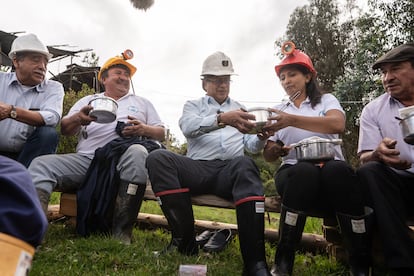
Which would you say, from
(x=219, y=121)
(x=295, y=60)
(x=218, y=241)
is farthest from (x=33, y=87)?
(x=295, y=60)

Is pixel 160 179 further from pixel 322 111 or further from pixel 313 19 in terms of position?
pixel 313 19

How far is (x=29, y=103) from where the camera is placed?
12.1 ft

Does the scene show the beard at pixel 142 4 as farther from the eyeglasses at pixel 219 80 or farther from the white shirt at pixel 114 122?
the eyeglasses at pixel 219 80

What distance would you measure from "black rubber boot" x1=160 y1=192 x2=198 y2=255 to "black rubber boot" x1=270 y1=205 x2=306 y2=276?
28.0 inches

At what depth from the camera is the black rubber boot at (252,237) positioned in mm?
2363

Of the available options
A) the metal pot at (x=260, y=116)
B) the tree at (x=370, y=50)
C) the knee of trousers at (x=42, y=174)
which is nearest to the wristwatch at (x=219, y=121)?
the metal pot at (x=260, y=116)

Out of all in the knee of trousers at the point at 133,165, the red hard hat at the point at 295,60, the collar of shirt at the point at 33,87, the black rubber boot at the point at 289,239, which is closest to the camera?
the black rubber boot at the point at 289,239

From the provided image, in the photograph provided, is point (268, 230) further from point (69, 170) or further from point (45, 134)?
point (45, 134)

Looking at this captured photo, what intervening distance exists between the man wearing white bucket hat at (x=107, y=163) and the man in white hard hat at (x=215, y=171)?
1.21ft

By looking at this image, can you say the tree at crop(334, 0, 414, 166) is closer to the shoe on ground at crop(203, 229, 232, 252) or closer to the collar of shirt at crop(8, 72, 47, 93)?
the shoe on ground at crop(203, 229, 232, 252)

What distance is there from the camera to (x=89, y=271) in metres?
2.48

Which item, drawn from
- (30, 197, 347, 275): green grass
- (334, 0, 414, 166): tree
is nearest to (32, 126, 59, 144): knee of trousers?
(30, 197, 347, 275): green grass

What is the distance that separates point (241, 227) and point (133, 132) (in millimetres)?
1596

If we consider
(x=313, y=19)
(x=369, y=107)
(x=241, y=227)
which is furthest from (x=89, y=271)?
(x=313, y=19)
